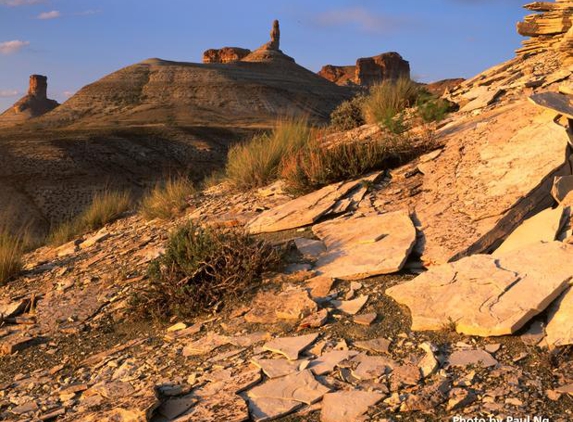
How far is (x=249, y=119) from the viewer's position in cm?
6003

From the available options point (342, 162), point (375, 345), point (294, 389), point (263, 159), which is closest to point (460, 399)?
point (375, 345)

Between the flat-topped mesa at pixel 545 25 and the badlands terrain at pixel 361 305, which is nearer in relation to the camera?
the badlands terrain at pixel 361 305

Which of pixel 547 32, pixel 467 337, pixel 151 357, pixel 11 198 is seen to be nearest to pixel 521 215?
pixel 467 337

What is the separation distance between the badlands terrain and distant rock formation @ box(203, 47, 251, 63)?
10858 centimetres

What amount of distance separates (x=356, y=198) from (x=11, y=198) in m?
24.9

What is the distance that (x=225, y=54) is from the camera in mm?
117000

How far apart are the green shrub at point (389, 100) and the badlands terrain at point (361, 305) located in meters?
1.67

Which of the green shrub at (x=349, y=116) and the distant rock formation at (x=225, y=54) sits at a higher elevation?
the distant rock formation at (x=225, y=54)

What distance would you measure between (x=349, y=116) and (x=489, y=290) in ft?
25.8

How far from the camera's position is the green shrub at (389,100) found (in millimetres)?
11234

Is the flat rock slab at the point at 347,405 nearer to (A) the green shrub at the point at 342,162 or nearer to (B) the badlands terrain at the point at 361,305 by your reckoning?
(B) the badlands terrain at the point at 361,305

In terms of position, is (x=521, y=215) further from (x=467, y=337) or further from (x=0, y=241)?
(x=0, y=241)

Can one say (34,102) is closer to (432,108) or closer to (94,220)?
(94,220)

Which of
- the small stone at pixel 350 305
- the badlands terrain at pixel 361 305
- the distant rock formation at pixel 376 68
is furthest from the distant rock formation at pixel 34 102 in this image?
the small stone at pixel 350 305
